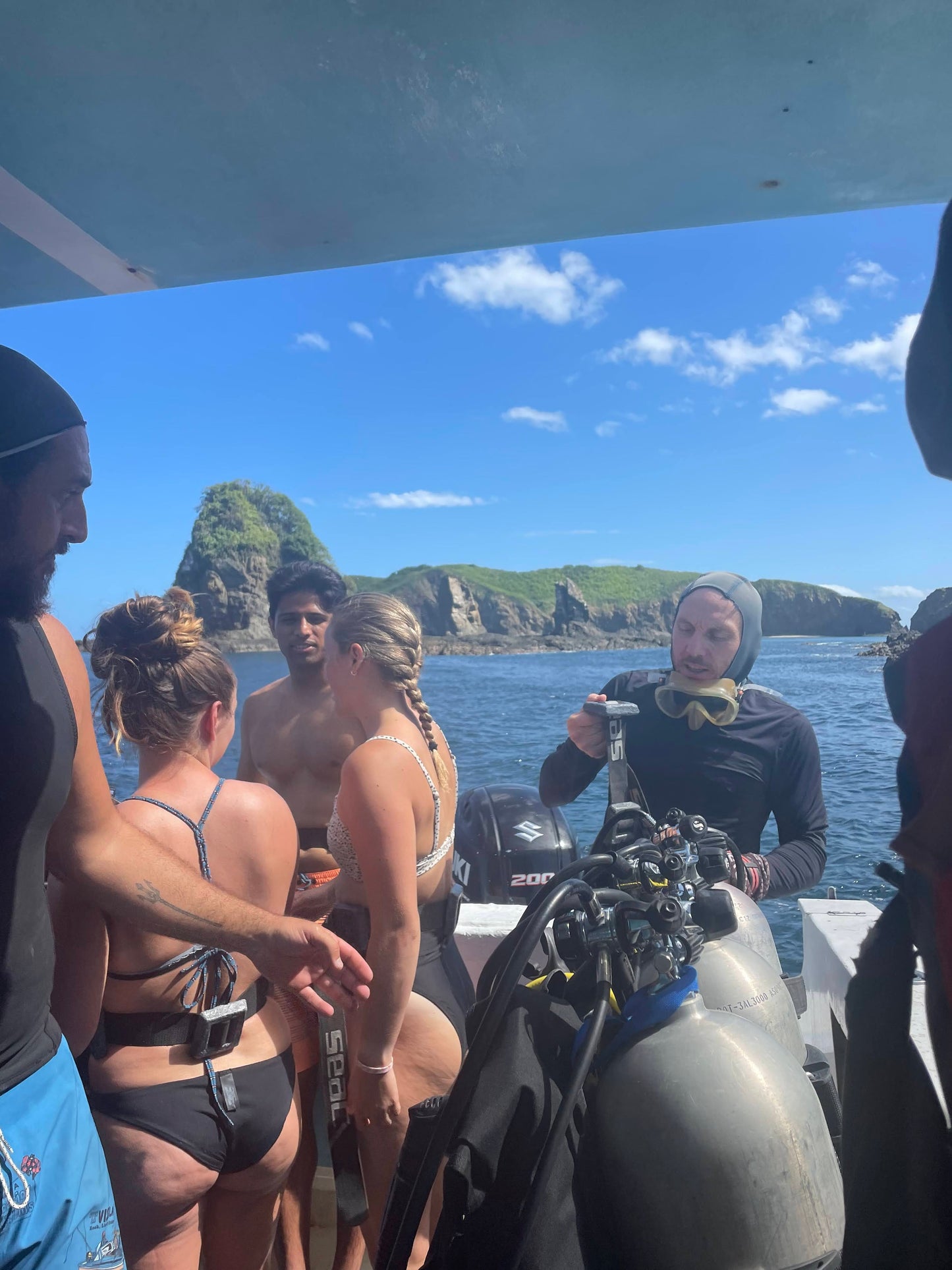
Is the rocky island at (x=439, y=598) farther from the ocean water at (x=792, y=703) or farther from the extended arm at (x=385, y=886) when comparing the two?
the extended arm at (x=385, y=886)

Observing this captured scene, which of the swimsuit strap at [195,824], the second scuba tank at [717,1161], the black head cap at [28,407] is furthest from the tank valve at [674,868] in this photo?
the black head cap at [28,407]

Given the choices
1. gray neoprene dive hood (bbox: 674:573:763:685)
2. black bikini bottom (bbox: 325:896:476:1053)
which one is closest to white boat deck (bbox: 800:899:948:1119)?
gray neoprene dive hood (bbox: 674:573:763:685)

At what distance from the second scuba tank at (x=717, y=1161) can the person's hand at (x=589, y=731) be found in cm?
130

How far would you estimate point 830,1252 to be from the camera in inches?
43.4

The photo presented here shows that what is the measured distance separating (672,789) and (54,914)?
6.13 feet

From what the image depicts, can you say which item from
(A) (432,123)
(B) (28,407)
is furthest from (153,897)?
(A) (432,123)

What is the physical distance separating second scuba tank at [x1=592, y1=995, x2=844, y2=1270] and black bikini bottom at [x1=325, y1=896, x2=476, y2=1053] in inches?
38.1

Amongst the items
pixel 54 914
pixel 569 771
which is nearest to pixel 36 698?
pixel 54 914

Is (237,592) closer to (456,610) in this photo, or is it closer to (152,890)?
(456,610)

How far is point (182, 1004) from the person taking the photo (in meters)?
1.69

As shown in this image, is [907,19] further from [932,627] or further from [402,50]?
[932,627]

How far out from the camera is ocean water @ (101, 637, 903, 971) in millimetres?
10539

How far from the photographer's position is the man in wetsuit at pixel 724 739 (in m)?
2.56

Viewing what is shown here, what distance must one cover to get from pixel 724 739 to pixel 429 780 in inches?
43.2
